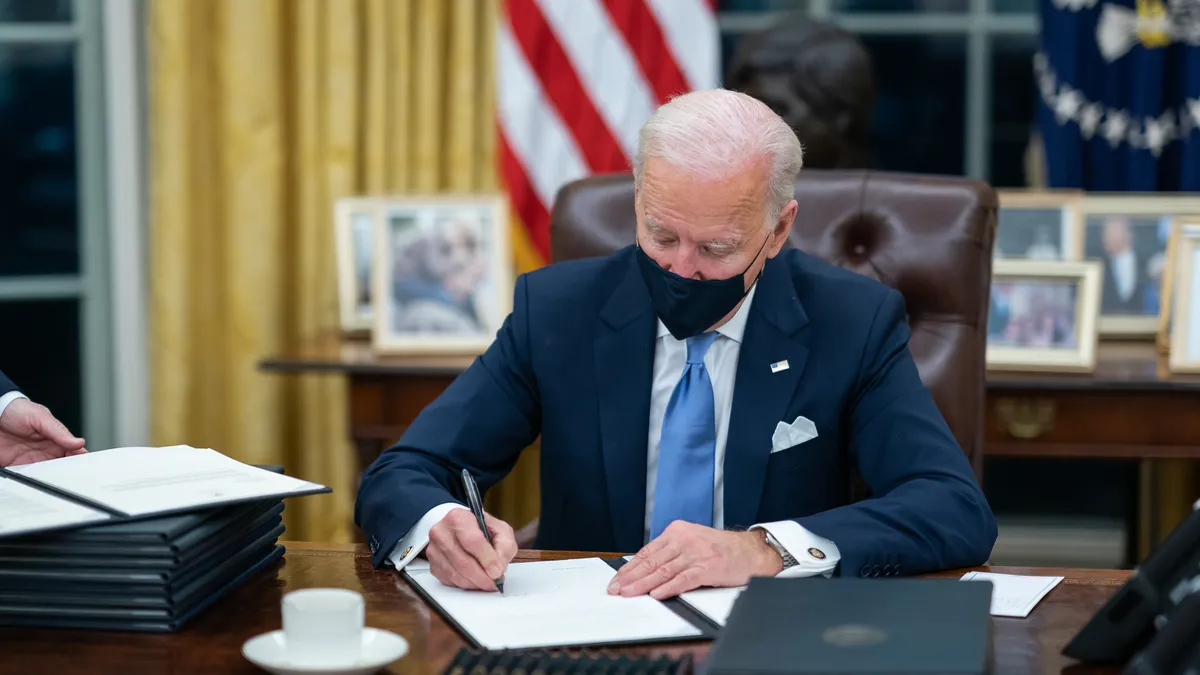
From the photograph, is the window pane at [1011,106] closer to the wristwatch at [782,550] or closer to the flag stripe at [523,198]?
the flag stripe at [523,198]

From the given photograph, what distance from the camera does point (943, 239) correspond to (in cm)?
238

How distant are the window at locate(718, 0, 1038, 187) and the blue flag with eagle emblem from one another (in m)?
0.41

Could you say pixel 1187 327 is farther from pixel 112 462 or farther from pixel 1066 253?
pixel 112 462

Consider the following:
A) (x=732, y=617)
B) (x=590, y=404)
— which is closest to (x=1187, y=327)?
(x=590, y=404)

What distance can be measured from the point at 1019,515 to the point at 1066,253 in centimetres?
122

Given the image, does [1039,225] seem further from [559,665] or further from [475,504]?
[559,665]

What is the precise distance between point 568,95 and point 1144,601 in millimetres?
2555

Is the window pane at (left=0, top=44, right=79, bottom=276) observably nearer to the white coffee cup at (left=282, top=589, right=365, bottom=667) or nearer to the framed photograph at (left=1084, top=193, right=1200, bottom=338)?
the framed photograph at (left=1084, top=193, right=1200, bottom=338)

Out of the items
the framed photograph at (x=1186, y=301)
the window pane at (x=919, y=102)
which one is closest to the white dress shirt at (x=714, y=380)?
the framed photograph at (x=1186, y=301)

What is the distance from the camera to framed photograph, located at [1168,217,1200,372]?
9.62ft

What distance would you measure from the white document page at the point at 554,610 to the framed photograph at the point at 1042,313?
162 centimetres

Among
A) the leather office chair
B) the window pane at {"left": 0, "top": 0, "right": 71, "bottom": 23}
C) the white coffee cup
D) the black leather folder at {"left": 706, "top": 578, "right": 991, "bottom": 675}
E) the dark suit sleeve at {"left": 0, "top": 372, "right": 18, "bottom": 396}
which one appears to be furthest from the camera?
the window pane at {"left": 0, "top": 0, "right": 71, "bottom": 23}

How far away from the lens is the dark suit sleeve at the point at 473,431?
1.92 meters

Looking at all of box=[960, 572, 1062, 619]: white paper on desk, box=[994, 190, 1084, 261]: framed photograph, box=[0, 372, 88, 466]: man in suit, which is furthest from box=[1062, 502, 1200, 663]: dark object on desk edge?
box=[994, 190, 1084, 261]: framed photograph
